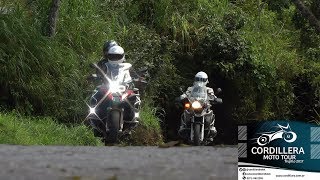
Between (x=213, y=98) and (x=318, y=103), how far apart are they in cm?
652

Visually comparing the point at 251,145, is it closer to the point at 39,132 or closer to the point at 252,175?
the point at 252,175

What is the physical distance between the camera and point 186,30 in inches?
586

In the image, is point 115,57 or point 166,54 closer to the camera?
point 115,57

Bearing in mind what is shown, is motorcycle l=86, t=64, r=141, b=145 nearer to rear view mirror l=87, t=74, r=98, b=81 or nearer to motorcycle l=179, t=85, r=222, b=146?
rear view mirror l=87, t=74, r=98, b=81

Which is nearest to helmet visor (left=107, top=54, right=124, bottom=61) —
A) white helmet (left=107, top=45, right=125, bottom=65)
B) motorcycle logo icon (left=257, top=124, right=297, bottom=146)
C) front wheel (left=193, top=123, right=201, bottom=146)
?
white helmet (left=107, top=45, right=125, bottom=65)

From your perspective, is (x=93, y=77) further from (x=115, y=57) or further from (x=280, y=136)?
(x=280, y=136)

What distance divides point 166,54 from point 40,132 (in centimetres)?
544

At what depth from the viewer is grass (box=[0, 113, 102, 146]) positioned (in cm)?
885

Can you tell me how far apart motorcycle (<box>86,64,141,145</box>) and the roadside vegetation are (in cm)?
143

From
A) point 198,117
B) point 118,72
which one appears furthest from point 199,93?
point 118,72

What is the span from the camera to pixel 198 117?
413 inches

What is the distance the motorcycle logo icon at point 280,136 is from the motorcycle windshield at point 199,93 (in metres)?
7.25

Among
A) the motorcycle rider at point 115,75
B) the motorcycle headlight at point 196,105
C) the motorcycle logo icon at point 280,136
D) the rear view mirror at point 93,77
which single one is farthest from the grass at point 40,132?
the motorcycle logo icon at point 280,136

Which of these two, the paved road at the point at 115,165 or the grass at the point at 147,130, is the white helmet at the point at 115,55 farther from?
the paved road at the point at 115,165
